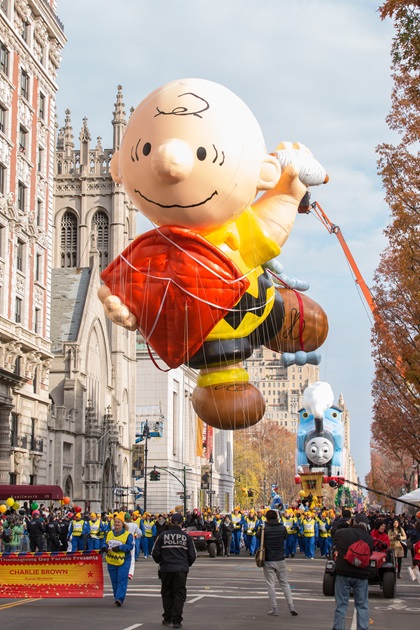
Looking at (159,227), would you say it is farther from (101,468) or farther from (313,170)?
(101,468)

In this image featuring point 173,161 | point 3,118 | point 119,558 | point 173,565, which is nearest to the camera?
point 173,161

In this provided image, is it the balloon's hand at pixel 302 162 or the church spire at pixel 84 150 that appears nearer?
the balloon's hand at pixel 302 162

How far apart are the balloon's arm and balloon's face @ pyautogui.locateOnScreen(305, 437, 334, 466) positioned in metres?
26.1

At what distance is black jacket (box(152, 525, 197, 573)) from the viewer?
41.0ft

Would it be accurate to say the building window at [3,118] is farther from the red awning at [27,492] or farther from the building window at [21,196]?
the red awning at [27,492]

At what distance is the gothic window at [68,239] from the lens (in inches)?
3278

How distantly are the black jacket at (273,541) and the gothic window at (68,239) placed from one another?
70487 mm

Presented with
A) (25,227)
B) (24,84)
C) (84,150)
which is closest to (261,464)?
(84,150)

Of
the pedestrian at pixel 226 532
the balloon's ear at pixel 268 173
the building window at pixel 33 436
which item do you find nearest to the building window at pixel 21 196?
the building window at pixel 33 436

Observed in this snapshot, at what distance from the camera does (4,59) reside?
39906 millimetres

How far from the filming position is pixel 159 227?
10742mm

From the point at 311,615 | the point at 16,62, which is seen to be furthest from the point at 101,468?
the point at 311,615

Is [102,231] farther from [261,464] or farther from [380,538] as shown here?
[380,538]

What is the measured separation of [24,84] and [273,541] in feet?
110
